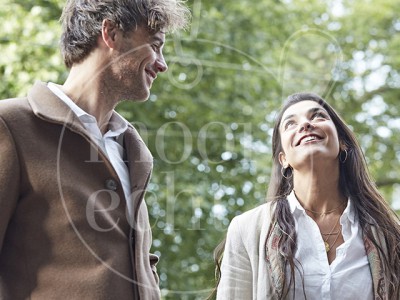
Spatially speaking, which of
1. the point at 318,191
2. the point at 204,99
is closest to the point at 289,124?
the point at 318,191

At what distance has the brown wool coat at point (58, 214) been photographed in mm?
1748

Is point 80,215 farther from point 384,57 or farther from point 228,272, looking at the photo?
point 384,57

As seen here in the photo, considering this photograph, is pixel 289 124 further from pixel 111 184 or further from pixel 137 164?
pixel 111 184

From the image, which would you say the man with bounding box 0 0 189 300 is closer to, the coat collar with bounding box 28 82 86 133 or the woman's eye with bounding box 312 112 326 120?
the coat collar with bounding box 28 82 86 133

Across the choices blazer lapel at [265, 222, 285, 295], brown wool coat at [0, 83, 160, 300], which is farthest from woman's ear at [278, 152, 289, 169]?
brown wool coat at [0, 83, 160, 300]

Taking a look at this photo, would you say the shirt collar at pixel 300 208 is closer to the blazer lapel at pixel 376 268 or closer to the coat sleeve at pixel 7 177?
the blazer lapel at pixel 376 268

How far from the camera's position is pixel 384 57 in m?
8.85

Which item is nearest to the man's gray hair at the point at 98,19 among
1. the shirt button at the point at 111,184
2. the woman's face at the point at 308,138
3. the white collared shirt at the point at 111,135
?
the white collared shirt at the point at 111,135

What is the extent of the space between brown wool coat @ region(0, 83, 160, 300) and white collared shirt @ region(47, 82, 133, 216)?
4cm

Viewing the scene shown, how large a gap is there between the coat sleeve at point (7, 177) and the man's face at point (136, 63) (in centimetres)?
38

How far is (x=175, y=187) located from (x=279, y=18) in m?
2.25

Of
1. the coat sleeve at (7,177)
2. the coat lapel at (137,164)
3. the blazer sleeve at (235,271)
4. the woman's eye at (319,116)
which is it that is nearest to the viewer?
the coat sleeve at (7,177)

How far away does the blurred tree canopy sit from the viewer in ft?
19.0

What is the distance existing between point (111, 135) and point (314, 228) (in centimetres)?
67
